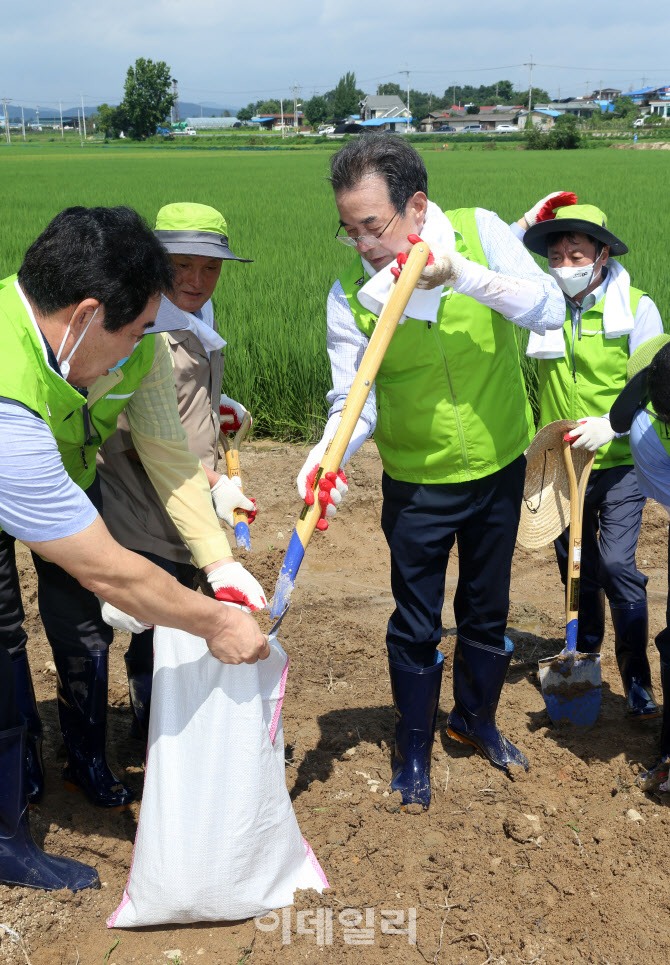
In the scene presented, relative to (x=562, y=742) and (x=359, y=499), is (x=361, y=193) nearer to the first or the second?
(x=562, y=742)

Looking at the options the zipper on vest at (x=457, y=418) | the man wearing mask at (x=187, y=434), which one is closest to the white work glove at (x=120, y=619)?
the man wearing mask at (x=187, y=434)

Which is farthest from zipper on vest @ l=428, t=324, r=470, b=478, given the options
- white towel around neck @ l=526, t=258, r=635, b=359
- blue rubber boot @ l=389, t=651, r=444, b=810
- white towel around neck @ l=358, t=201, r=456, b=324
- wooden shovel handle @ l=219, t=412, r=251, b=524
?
wooden shovel handle @ l=219, t=412, r=251, b=524

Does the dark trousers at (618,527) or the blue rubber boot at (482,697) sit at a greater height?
the dark trousers at (618,527)

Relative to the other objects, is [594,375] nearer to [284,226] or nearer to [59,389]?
[59,389]

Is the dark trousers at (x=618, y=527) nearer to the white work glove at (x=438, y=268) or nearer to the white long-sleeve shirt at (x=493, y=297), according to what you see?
the white long-sleeve shirt at (x=493, y=297)

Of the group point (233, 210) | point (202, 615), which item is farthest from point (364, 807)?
point (233, 210)

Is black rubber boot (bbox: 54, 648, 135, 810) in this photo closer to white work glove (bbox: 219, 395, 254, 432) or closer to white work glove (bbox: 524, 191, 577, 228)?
white work glove (bbox: 219, 395, 254, 432)

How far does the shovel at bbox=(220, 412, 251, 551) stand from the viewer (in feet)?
8.96

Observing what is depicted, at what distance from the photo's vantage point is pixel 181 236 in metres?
2.68

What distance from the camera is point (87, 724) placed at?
2.48 meters

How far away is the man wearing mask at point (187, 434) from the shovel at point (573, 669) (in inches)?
44.4

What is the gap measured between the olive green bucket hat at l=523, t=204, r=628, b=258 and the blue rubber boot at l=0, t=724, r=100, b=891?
2331 mm

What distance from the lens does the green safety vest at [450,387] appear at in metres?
2.29

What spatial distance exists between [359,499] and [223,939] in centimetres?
301
